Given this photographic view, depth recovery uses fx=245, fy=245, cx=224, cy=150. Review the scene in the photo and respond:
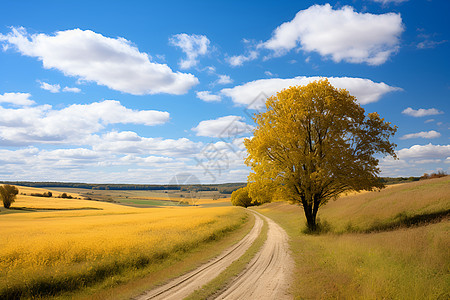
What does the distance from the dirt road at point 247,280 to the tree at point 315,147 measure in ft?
29.5

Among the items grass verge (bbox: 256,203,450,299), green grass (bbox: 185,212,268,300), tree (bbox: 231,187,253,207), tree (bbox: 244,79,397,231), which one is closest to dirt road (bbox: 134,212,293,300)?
green grass (bbox: 185,212,268,300)

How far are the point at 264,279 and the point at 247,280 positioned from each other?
80 centimetres

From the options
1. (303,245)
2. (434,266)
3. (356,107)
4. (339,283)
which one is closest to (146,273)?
(339,283)

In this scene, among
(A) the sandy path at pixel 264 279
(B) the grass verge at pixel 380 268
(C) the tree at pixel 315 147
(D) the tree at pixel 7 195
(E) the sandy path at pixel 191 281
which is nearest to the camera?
(B) the grass verge at pixel 380 268

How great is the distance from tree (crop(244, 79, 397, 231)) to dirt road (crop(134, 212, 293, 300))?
8993 mm

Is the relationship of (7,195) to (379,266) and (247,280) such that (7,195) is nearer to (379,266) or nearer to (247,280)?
(247,280)

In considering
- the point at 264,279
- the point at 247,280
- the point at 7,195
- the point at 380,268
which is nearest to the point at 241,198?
the point at 7,195

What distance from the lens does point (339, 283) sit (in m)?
9.83

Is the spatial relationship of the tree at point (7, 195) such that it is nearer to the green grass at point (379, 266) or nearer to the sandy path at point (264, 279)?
the sandy path at point (264, 279)

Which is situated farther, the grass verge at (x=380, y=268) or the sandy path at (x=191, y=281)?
the sandy path at (x=191, y=281)

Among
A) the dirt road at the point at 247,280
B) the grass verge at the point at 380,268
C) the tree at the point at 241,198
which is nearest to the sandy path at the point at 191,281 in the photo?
the dirt road at the point at 247,280

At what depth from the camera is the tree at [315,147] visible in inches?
888

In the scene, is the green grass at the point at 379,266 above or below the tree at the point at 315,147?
below

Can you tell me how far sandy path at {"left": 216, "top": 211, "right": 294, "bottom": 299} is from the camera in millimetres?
9531
